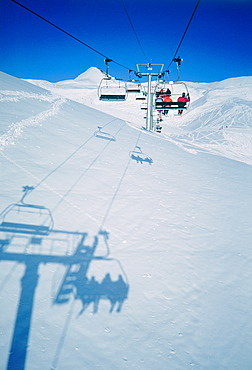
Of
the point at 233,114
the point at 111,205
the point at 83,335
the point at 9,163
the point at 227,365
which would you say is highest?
the point at 233,114

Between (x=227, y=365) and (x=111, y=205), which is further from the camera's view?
(x=111, y=205)

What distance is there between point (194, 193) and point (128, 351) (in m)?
6.39

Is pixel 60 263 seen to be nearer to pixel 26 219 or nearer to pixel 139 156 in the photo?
pixel 26 219

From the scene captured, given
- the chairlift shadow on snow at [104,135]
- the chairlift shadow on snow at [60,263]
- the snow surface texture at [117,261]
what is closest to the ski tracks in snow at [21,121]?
the snow surface texture at [117,261]

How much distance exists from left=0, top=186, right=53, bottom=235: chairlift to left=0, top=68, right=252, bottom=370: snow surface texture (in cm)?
4

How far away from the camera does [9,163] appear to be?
7.02 meters

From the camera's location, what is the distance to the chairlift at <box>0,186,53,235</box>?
4.78 meters

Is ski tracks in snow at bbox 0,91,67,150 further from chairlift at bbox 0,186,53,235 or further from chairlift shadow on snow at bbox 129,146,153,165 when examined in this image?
chairlift shadow on snow at bbox 129,146,153,165

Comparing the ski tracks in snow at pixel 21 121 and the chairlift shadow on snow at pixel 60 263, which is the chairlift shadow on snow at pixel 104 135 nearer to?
the ski tracks in snow at pixel 21 121

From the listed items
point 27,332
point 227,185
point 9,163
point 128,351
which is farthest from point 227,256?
point 9,163

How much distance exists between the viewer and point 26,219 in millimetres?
5105

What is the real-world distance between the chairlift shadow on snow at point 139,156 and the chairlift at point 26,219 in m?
5.88

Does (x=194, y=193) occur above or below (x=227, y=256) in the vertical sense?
above

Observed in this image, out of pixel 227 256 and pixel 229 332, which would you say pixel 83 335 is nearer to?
pixel 229 332
